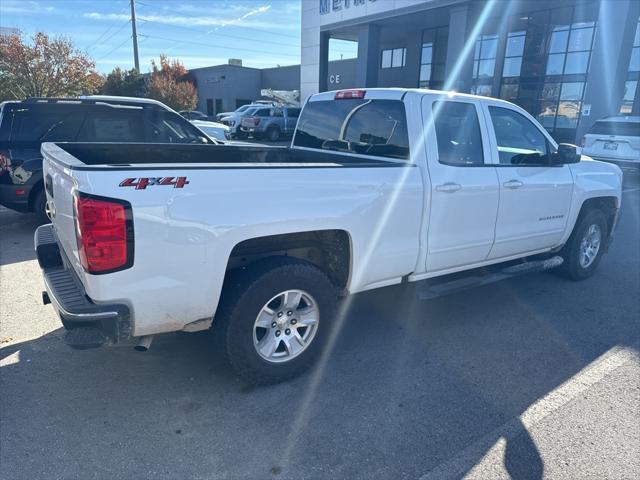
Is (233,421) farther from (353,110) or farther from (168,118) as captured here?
(168,118)

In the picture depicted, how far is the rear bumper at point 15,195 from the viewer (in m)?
6.64

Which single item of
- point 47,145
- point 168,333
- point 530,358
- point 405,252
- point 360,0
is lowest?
point 530,358

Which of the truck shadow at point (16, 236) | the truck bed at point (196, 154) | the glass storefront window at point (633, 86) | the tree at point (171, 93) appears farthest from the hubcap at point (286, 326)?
the tree at point (171, 93)

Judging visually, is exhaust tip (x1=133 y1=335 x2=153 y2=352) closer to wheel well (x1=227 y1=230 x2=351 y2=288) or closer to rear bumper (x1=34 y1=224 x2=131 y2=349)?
rear bumper (x1=34 y1=224 x2=131 y2=349)

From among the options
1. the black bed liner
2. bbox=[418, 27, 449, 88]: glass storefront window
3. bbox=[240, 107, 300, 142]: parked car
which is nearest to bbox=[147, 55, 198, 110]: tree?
bbox=[240, 107, 300, 142]: parked car

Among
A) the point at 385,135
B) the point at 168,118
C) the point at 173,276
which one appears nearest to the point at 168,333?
the point at 173,276

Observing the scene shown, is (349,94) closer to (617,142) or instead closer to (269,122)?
(617,142)

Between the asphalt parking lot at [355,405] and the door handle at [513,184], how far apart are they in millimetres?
1283

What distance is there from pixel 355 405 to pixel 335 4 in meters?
28.4

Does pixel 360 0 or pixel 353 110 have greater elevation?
pixel 360 0

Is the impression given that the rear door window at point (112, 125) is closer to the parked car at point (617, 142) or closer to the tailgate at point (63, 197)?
the tailgate at point (63, 197)

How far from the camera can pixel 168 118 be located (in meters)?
7.88

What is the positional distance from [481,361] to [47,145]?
3.81m

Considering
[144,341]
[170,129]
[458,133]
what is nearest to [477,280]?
[458,133]
